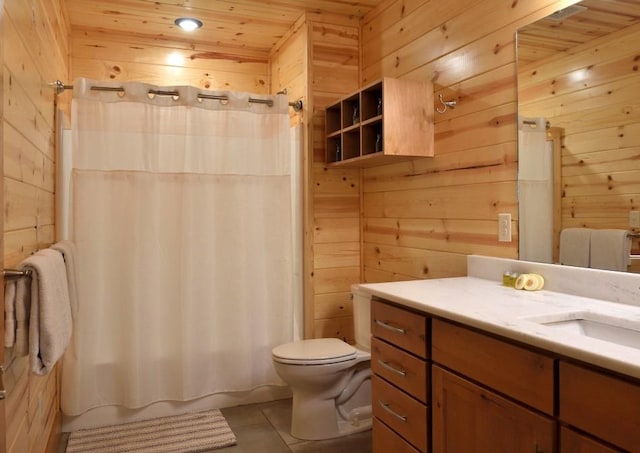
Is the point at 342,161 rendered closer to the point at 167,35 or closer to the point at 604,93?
the point at 604,93

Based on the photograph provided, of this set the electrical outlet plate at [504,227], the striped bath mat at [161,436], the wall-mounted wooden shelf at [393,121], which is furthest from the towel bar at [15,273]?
the electrical outlet plate at [504,227]

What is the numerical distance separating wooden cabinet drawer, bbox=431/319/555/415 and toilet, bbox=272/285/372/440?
1006 mm

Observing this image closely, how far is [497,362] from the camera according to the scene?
4.32 ft

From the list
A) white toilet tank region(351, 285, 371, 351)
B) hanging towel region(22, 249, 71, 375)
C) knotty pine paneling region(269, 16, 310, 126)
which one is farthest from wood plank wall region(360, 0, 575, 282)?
hanging towel region(22, 249, 71, 375)

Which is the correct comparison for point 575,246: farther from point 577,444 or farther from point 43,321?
point 43,321

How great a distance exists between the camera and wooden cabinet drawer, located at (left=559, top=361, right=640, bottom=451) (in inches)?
38.0

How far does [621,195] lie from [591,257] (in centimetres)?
24

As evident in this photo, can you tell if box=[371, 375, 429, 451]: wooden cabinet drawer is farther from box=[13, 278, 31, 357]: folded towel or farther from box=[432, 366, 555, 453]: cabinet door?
box=[13, 278, 31, 357]: folded towel

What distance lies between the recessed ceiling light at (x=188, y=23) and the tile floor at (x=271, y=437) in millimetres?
2453

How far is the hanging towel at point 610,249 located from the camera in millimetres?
1616

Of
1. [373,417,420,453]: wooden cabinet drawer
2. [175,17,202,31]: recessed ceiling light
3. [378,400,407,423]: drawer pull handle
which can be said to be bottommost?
[373,417,420,453]: wooden cabinet drawer

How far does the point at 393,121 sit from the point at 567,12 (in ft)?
2.86

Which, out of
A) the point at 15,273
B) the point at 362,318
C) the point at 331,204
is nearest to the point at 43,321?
the point at 15,273

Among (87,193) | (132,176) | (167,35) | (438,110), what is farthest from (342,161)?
(167,35)
